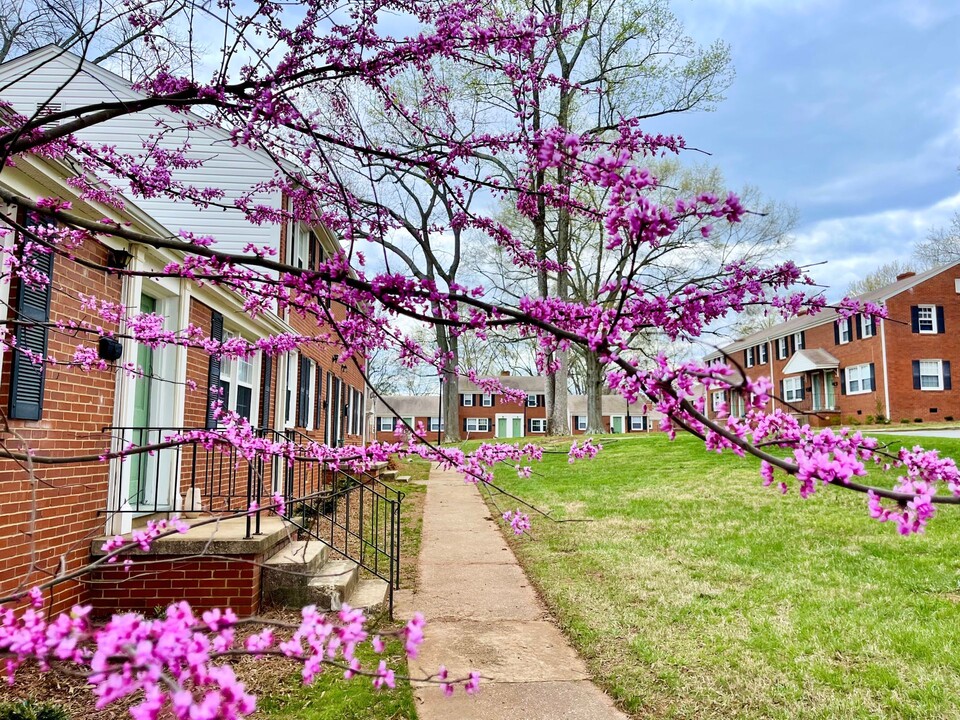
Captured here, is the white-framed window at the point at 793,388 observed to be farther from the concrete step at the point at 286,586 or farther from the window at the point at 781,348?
the concrete step at the point at 286,586

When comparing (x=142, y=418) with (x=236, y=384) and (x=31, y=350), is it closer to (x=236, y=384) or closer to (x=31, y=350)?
(x=236, y=384)

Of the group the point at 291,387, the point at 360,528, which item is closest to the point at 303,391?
the point at 291,387

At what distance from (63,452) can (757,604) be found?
566 centimetres

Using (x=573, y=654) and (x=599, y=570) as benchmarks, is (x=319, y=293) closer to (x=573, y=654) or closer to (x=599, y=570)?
(x=573, y=654)

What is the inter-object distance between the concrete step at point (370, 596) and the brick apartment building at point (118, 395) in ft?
2.83

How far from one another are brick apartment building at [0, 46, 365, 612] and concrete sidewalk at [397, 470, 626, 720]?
5.10 feet

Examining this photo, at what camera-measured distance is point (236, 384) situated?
8.90 metres

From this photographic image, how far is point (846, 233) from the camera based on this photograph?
36719mm

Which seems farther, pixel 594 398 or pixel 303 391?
pixel 594 398

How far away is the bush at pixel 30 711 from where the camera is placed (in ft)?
11.0

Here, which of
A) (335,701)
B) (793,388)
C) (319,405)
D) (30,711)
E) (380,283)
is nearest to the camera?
(380,283)

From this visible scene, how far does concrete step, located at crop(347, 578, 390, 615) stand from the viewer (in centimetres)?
570

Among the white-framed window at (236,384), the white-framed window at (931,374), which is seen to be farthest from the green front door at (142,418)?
the white-framed window at (931,374)

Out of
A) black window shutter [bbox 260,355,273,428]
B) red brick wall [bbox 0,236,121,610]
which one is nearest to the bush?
red brick wall [bbox 0,236,121,610]
